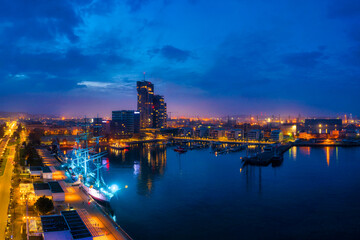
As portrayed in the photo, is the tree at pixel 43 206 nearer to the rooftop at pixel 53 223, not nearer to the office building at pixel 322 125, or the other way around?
the rooftop at pixel 53 223

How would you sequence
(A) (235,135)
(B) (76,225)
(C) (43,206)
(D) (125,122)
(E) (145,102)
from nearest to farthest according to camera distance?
(B) (76,225), (C) (43,206), (A) (235,135), (D) (125,122), (E) (145,102)

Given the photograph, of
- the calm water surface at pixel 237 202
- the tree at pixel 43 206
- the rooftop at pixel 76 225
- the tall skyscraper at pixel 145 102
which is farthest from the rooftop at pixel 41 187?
the tall skyscraper at pixel 145 102

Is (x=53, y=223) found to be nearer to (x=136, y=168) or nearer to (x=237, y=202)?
(x=237, y=202)

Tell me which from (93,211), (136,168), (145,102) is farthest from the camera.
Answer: (145,102)

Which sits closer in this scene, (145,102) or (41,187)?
(41,187)

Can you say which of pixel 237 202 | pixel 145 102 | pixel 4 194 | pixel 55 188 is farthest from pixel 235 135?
pixel 4 194

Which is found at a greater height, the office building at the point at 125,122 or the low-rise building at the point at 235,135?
the office building at the point at 125,122

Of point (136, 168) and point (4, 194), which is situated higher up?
point (4, 194)
